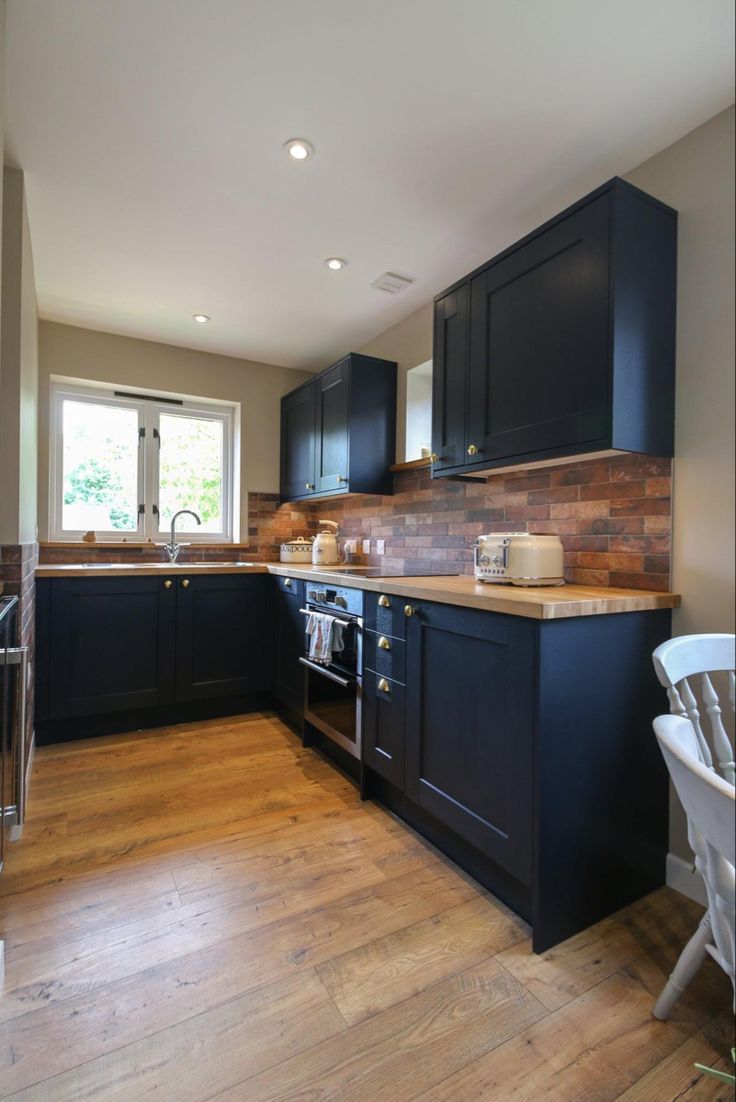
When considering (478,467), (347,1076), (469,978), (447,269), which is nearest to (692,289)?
(478,467)

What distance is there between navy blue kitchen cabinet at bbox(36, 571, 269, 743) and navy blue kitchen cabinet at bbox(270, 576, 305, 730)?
13 centimetres

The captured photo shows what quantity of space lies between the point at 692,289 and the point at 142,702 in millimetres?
2852

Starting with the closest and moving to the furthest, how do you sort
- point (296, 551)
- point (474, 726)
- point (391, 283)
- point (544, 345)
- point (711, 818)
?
1. point (711, 818)
2. point (474, 726)
3. point (544, 345)
4. point (391, 283)
5. point (296, 551)

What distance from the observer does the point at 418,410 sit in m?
2.86

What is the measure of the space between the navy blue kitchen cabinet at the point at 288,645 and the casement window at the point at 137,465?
94 centimetres

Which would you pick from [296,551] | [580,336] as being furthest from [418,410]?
[580,336]

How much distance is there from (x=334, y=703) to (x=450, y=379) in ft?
4.66

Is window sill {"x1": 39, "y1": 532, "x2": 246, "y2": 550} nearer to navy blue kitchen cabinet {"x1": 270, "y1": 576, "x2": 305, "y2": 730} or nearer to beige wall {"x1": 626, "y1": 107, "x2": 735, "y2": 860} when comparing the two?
navy blue kitchen cabinet {"x1": 270, "y1": 576, "x2": 305, "y2": 730}

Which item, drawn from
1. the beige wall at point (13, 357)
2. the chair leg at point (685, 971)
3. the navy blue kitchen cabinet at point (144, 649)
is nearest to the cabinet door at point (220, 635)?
the navy blue kitchen cabinet at point (144, 649)

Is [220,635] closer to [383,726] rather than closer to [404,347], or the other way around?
[383,726]

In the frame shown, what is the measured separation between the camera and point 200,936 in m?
1.31

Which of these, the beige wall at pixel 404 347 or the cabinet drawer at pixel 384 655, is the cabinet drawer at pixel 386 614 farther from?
the beige wall at pixel 404 347

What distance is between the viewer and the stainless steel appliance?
1.48 meters

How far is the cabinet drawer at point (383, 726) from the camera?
1779 millimetres
